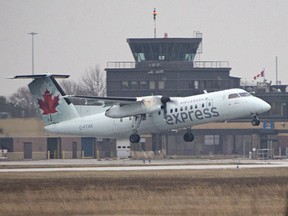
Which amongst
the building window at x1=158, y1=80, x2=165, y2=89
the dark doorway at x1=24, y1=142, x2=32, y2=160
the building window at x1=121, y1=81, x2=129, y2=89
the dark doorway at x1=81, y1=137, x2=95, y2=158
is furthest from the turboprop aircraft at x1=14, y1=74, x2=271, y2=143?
the building window at x1=158, y1=80, x2=165, y2=89

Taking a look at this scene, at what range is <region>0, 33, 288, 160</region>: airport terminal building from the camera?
323ft

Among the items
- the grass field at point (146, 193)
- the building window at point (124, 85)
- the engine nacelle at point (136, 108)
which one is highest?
the building window at point (124, 85)

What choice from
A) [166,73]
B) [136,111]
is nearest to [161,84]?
[166,73]

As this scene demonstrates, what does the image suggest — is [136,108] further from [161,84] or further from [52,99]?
[161,84]

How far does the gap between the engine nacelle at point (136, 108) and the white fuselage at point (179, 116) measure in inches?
19.2

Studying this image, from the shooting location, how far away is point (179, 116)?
67375mm

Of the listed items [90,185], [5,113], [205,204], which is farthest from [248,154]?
[205,204]

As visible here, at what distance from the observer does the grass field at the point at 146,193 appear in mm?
39125

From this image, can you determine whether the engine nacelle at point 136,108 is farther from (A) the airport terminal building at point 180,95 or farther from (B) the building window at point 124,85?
(B) the building window at point 124,85

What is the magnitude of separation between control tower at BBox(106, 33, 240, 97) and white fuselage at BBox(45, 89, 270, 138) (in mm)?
32633

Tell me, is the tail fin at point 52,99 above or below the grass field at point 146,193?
above

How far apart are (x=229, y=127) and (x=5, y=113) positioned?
26879mm

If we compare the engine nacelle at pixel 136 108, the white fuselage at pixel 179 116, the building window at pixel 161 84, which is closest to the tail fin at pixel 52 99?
the white fuselage at pixel 179 116

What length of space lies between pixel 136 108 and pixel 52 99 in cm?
728
